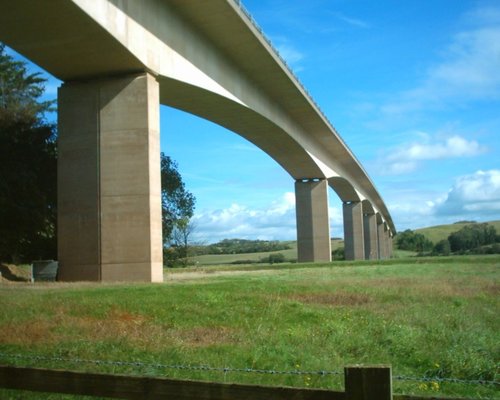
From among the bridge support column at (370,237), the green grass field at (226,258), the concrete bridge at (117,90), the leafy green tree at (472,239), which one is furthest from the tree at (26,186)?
the leafy green tree at (472,239)

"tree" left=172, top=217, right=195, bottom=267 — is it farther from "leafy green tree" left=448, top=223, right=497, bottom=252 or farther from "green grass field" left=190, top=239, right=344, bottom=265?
"leafy green tree" left=448, top=223, right=497, bottom=252

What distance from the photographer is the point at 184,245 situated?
63656 mm

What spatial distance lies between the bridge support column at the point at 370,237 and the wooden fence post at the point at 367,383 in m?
89.7

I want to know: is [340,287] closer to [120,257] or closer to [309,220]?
[120,257]

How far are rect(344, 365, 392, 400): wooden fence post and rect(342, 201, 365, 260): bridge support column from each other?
7187cm

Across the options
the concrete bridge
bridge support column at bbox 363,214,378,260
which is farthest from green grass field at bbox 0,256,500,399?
bridge support column at bbox 363,214,378,260

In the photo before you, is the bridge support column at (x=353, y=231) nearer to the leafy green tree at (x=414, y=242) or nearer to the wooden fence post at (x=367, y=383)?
the leafy green tree at (x=414, y=242)

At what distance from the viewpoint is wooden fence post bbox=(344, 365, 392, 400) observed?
344cm


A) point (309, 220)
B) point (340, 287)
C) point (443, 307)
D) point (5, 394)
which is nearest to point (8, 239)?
point (340, 287)

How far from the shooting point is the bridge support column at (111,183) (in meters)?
21.0

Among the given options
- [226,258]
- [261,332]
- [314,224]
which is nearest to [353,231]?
[314,224]

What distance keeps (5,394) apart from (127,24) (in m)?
15.5

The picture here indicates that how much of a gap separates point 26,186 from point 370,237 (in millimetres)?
73961

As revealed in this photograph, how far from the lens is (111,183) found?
21141mm
